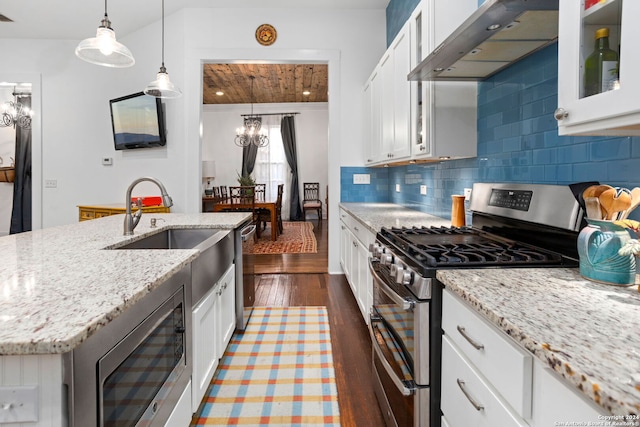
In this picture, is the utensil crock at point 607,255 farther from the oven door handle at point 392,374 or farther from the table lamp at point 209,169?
the table lamp at point 209,169

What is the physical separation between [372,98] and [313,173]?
5903 millimetres

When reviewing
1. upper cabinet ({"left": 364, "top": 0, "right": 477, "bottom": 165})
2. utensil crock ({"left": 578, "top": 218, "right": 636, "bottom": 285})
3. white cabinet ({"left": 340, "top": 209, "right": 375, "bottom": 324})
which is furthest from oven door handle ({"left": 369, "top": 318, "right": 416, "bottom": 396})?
upper cabinet ({"left": 364, "top": 0, "right": 477, "bottom": 165})

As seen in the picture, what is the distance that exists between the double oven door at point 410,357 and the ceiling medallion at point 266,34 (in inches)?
135

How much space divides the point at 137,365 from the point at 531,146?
1.68 metres

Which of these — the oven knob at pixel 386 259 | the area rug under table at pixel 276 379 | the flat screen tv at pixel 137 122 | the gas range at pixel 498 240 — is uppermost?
the flat screen tv at pixel 137 122

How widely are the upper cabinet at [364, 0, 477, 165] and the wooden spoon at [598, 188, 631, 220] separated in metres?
1.16

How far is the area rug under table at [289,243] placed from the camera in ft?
17.9

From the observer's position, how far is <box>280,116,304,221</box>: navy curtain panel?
9188 mm

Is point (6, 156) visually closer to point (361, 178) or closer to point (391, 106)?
point (361, 178)

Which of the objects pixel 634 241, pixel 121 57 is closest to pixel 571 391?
pixel 634 241

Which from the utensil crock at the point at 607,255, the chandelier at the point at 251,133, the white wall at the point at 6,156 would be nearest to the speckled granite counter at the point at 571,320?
the utensil crock at the point at 607,255

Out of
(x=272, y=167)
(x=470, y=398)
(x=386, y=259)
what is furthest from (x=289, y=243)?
(x=470, y=398)

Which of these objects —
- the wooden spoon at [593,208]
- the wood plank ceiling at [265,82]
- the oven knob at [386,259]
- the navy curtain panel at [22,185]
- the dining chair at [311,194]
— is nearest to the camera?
the wooden spoon at [593,208]

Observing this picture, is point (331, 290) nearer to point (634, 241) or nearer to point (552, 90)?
point (552, 90)
